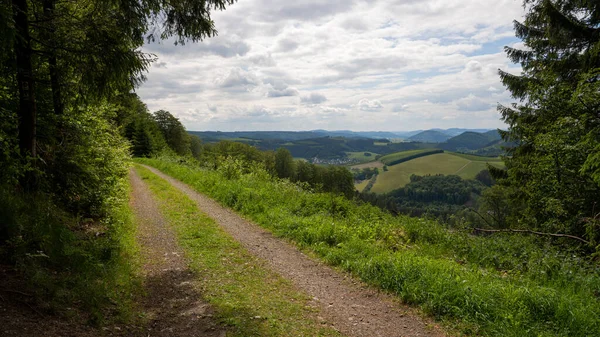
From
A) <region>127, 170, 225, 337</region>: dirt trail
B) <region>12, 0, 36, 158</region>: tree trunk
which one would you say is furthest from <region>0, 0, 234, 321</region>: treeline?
<region>127, 170, 225, 337</region>: dirt trail

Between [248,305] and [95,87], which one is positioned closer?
[248,305]

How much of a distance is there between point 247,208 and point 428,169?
576 ft

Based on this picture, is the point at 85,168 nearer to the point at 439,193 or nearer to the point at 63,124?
the point at 63,124

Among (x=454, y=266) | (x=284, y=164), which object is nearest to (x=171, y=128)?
(x=284, y=164)

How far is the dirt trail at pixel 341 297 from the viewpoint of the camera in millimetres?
5164

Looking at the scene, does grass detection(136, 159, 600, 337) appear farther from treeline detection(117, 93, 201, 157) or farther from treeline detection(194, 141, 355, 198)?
treeline detection(194, 141, 355, 198)

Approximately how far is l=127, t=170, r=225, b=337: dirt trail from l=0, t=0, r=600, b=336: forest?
0.41 meters

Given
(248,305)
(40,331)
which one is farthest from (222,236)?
(40,331)

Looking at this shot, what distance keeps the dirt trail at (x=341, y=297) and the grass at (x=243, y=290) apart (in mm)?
295

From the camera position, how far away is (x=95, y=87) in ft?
19.9

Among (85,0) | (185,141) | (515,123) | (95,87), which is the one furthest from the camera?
(185,141)

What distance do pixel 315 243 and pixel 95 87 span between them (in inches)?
Answer: 244

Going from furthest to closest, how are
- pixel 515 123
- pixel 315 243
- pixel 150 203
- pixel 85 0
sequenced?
pixel 515 123
pixel 150 203
pixel 315 243
pixel 85 0

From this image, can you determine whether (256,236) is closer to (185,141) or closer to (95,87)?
(95,87)
